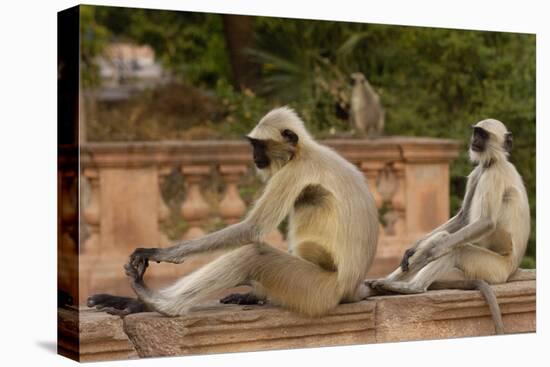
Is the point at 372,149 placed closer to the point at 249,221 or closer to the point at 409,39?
the point at 409,39

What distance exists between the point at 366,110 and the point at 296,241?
12.7 feet

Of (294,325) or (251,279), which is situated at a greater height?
(251,279)

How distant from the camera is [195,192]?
9094 millimetres

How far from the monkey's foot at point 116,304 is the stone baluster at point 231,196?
2.14m

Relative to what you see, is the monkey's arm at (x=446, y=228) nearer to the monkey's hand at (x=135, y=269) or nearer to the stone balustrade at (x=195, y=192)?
the stone balustrade at (x=195, y=192)

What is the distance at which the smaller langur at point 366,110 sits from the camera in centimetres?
1077

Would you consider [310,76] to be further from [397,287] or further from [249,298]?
[249,298]

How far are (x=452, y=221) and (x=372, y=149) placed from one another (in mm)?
1359

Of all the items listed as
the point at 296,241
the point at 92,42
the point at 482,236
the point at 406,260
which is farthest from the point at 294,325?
the point at 92,42

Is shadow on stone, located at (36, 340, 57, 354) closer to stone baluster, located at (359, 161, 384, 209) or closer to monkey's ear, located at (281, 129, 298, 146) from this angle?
monkey's ear, located at (281, 129, 298, 146)

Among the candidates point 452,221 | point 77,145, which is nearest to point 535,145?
point 452,221

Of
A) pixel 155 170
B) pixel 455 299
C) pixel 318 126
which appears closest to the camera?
pixel 455 299

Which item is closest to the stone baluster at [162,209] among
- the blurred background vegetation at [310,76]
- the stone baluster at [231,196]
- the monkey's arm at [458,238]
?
the stone baluster at [231,196]

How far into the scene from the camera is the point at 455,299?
8102mm
